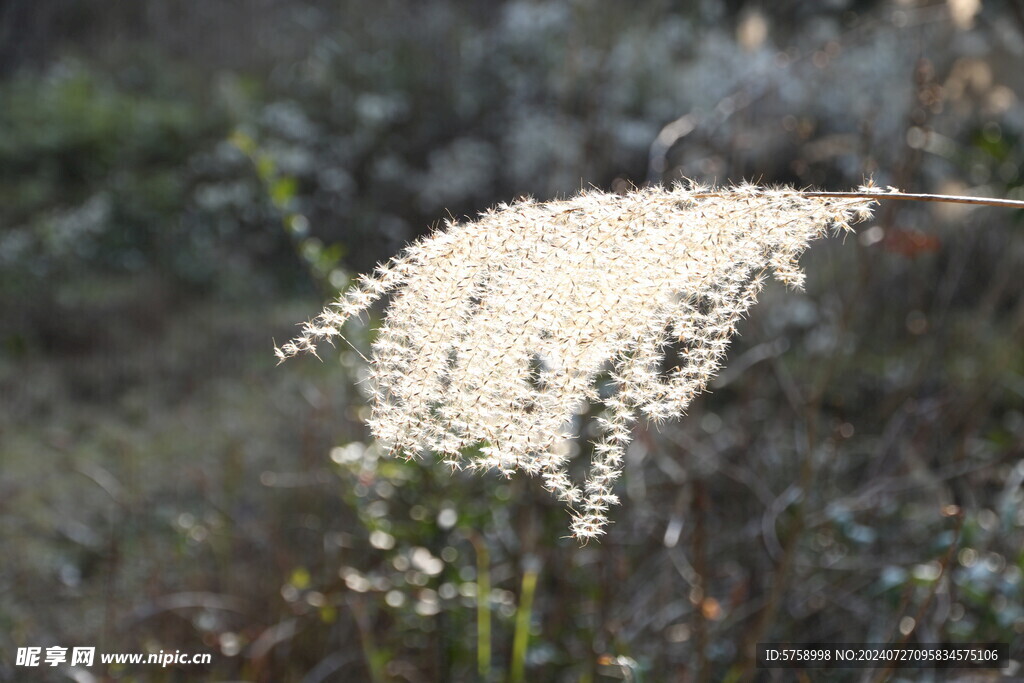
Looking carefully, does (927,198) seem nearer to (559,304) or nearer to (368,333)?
(559,304)

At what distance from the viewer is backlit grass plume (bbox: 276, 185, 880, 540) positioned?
962 millimetres

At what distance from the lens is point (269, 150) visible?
5.61m

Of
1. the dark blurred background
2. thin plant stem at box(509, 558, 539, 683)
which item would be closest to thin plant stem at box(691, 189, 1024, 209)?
the dark blurred background

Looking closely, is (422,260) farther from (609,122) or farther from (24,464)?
(609,122)

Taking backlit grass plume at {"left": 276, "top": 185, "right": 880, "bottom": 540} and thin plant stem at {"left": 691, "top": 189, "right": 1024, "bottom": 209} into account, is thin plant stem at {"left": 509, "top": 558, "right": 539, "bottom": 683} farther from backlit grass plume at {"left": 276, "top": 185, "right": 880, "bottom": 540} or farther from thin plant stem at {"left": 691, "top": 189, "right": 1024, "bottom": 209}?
thin plant stem at {"left": 691, "top": 189, "right": 1024, "bottom": 209}

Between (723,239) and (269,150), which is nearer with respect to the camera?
(723,239)

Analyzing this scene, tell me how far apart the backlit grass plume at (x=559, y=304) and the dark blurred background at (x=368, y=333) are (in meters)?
0.61

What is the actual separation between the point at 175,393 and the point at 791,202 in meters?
4.09

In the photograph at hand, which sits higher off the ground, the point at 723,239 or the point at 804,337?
the point at 804,337

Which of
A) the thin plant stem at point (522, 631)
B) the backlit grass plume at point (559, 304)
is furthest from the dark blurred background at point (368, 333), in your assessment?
the backlit grass plume at point (559, 304)

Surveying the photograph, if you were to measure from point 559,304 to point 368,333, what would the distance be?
3.29 ft

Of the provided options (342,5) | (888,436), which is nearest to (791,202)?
(888,436)

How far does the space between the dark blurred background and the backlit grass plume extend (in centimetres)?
61

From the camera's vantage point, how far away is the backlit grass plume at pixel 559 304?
0.96m
